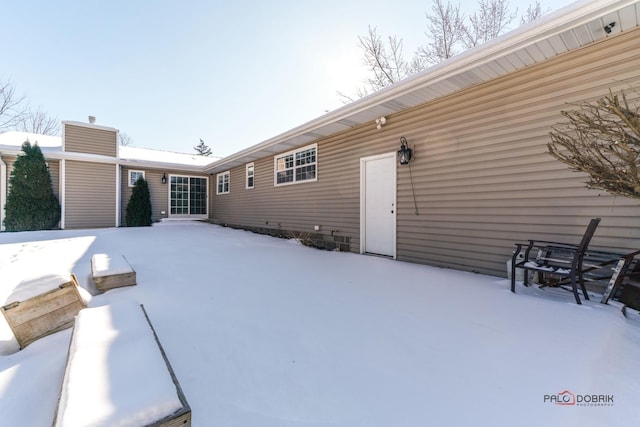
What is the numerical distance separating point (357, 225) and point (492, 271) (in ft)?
8.95

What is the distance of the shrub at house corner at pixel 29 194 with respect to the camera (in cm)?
880

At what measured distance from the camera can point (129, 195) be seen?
11227 mm

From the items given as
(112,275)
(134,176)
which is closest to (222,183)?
(134,176)

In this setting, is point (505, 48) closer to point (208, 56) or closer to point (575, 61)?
point (575, 61)

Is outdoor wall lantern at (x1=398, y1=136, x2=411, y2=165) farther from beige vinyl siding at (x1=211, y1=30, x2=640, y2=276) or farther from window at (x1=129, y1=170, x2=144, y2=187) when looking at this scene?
window at (x1=129, y1=170, x2=144, y2=187)

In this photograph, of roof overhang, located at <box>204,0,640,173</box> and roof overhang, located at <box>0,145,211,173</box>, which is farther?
roof overhang, located at <box>0,145,211,173</box>

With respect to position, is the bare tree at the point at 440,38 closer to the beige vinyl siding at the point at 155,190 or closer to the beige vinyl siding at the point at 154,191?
the beige vinyl siding at the point at 155,190

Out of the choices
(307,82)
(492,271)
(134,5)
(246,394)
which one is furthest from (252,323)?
(307,82)

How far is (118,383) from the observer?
1.15m

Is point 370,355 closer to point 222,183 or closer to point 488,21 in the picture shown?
point 222,183

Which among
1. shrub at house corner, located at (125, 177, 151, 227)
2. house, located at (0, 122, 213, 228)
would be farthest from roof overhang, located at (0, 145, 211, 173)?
shrub at house corner, located at (125, 177, 151, 227)

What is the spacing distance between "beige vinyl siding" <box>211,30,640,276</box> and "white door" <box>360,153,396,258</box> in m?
0.16

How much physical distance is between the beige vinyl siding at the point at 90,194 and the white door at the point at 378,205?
406 inches

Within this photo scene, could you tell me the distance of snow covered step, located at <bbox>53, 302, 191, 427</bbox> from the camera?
38.3 inches
